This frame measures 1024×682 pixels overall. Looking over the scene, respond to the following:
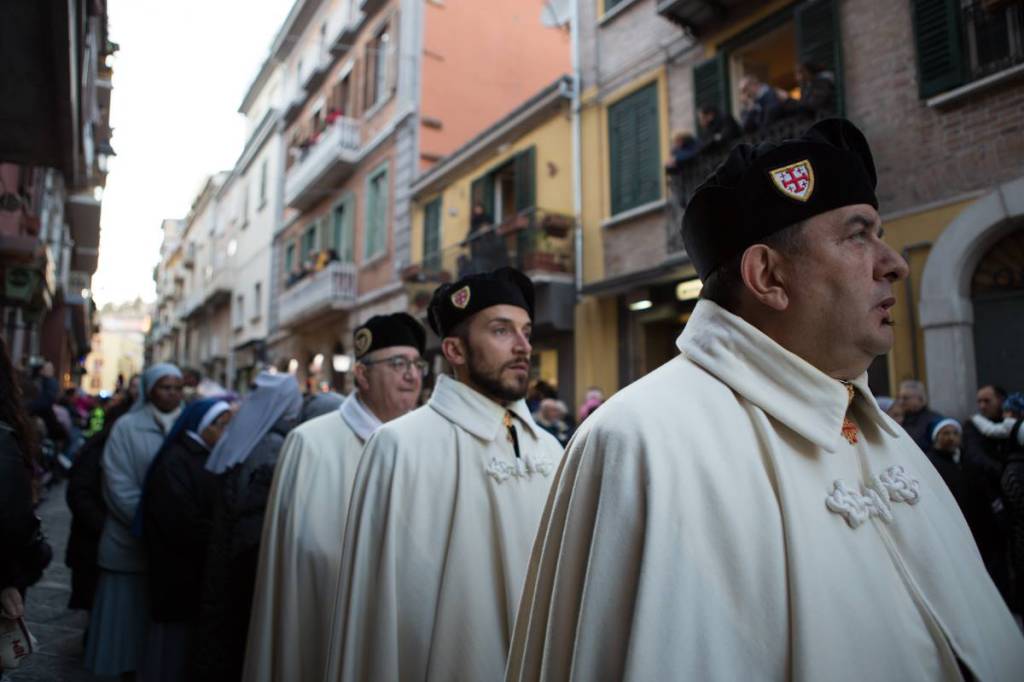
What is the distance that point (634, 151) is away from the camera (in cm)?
1227

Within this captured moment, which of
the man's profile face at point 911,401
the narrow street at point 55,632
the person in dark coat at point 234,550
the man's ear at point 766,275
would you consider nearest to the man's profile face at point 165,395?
the person in dark coat at point 234,550

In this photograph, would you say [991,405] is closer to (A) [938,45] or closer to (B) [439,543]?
(A) [938,45]

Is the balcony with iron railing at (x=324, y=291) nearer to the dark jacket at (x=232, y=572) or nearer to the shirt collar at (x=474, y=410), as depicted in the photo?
the dark jacket at (x=232, y=572)

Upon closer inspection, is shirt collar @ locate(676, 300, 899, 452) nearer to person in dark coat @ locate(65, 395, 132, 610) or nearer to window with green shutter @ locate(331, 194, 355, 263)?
person in dark coat @ locate(65, 395, 132, 610)

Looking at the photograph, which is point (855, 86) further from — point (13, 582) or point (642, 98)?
point (13, 582)

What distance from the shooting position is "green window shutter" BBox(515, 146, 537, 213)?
14.2 meters

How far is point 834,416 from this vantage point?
4.81 feet

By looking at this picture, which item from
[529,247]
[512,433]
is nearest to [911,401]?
[512,433]

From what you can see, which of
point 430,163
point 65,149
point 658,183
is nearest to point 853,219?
point 65,149

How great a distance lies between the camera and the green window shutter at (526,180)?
1421 cm

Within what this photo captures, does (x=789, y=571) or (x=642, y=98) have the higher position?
(x=642, y=98)

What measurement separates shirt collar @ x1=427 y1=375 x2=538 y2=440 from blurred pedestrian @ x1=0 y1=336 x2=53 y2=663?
1519 mm

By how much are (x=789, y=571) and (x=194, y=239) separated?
4852 centimetres

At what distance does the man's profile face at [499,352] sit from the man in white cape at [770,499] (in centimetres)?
137
